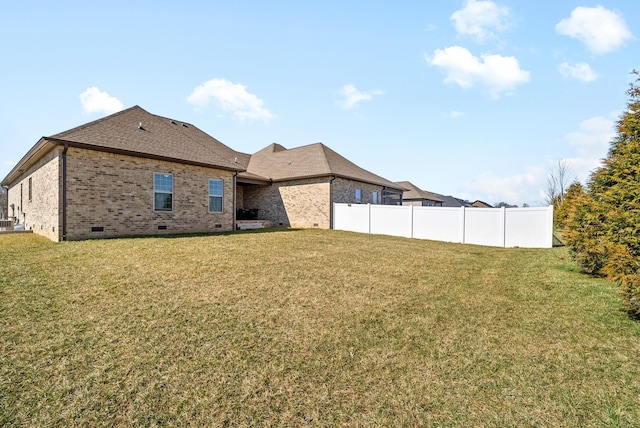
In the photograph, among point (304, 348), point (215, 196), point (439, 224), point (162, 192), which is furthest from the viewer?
point (215, 196)

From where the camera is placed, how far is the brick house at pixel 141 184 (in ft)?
34.7

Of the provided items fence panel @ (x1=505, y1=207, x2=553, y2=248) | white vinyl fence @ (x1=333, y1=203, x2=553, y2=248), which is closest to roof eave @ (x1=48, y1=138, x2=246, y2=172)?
white vinyl fence @ (x1=333, y1=203, x2=553, y2=248)

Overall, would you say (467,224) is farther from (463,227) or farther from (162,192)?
(162,192)

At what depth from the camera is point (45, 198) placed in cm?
1183

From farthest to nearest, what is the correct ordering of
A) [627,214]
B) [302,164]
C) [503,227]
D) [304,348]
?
1. [302,164]
2. [503,227]
3. [627,214]
4. [304,348]

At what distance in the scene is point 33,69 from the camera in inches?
374

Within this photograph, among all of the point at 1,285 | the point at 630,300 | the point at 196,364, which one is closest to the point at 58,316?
the point at 1,285

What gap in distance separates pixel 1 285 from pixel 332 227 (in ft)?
48.6

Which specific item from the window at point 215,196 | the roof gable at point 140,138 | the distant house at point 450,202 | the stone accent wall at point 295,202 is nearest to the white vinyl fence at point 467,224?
the stone accent wall at point 295,202

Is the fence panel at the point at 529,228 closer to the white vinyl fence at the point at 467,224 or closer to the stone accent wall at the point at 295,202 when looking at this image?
the white vinyl fence at the point at 467,224

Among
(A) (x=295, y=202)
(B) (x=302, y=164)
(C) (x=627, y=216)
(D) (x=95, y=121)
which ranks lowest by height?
(C) (x=627, y=216)

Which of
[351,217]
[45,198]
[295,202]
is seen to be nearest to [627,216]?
[351,217]

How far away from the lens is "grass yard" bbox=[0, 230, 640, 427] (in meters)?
2.73

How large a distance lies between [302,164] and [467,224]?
1169cm
